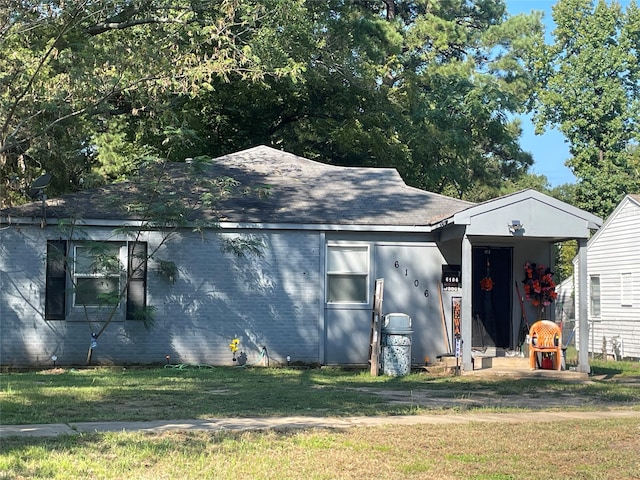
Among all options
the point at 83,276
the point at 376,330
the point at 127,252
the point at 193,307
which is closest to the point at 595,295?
the point at 376,330

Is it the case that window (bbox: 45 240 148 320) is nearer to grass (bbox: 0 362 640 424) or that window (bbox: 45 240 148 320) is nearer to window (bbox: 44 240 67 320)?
window (bbox: 44 240 67 320)

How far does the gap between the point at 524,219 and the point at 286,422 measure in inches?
322

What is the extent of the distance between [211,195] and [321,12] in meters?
14.3

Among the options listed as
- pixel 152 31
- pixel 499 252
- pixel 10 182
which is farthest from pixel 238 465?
pixel 10 182

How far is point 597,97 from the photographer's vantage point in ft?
141

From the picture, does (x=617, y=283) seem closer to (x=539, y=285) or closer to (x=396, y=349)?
(x=539, y=285)

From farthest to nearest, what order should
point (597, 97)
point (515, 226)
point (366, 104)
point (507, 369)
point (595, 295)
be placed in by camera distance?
point (597, 97)
point (366, 104)
point (595, 295)
point (507, 369)
point (515, 226)

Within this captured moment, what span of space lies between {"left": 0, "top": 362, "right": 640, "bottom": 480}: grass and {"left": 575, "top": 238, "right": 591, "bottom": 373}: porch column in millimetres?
2836

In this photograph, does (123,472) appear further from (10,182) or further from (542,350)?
(10,182)

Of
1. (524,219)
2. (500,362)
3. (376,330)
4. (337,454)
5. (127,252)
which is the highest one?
(524,219)

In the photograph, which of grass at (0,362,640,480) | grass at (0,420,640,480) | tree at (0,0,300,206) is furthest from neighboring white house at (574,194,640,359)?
grass at (0,420,640,480)

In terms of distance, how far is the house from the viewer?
674 inches

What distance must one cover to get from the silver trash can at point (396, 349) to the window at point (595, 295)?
13.4 meters

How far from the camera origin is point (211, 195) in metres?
17.4
